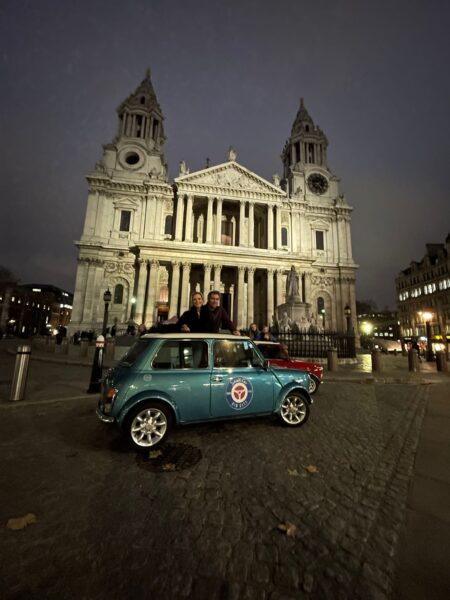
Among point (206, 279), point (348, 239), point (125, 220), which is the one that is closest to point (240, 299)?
point (206, 279)

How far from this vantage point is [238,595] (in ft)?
4.93

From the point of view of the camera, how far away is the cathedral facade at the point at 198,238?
29.2m

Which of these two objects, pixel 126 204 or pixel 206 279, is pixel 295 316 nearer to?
pixel 206 279

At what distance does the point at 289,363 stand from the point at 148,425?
13.4 feet

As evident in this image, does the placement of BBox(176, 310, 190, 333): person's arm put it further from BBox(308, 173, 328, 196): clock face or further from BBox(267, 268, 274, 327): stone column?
BBox(308, 173, 328, 196): clock face

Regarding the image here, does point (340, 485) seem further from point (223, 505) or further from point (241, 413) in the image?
point (241, 413)

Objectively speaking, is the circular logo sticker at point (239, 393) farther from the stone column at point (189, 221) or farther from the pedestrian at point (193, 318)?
the stone column at point (189, 221)

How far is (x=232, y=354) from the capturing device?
4.11 metres

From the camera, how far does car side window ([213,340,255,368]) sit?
13.1 ft

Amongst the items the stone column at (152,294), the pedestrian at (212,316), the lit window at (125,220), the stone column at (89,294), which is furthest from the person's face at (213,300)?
the lit window at (125,220)

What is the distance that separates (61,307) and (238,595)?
102574mm

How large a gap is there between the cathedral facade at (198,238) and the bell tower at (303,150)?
1.55ft

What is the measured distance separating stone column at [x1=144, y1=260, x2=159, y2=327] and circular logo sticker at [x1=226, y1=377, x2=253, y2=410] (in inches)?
961

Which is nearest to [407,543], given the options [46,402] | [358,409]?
[358,409]
